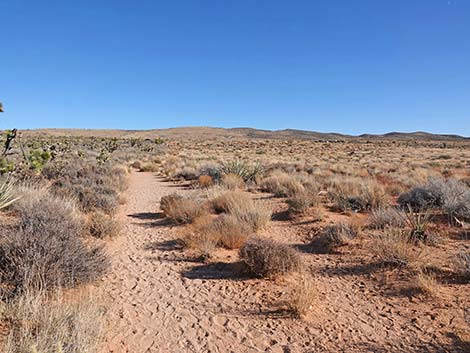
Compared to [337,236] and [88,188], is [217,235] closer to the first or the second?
[337,236]

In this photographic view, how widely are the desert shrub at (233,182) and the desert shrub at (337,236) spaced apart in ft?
20.5

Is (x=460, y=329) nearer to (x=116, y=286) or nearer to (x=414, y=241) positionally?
(x=414, y=241)

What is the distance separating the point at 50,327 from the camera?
3.06m

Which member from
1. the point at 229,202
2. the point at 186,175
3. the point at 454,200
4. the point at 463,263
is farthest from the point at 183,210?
the point at 186,175

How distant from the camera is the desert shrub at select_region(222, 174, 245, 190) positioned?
527 inches

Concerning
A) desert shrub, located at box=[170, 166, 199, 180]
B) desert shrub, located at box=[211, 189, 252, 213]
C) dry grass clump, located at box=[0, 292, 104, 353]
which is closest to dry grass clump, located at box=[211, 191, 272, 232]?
desert shrub, located at box=[211, 189, 252, 213]

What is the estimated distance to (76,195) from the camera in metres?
9.81

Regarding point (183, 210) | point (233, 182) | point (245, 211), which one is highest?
point (233, 182)

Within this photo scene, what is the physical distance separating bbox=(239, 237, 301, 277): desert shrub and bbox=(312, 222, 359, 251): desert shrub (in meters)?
1.47

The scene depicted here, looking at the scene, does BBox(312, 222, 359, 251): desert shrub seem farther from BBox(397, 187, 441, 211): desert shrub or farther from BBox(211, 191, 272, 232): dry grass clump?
BBox(397, 187, 441, 211): desert shrub

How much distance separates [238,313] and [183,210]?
16.1ft

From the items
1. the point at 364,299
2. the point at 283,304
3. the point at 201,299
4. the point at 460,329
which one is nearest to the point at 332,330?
the point at 283,304

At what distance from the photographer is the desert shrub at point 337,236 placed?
673 centimetres

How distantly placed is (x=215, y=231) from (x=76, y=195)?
524 cm
